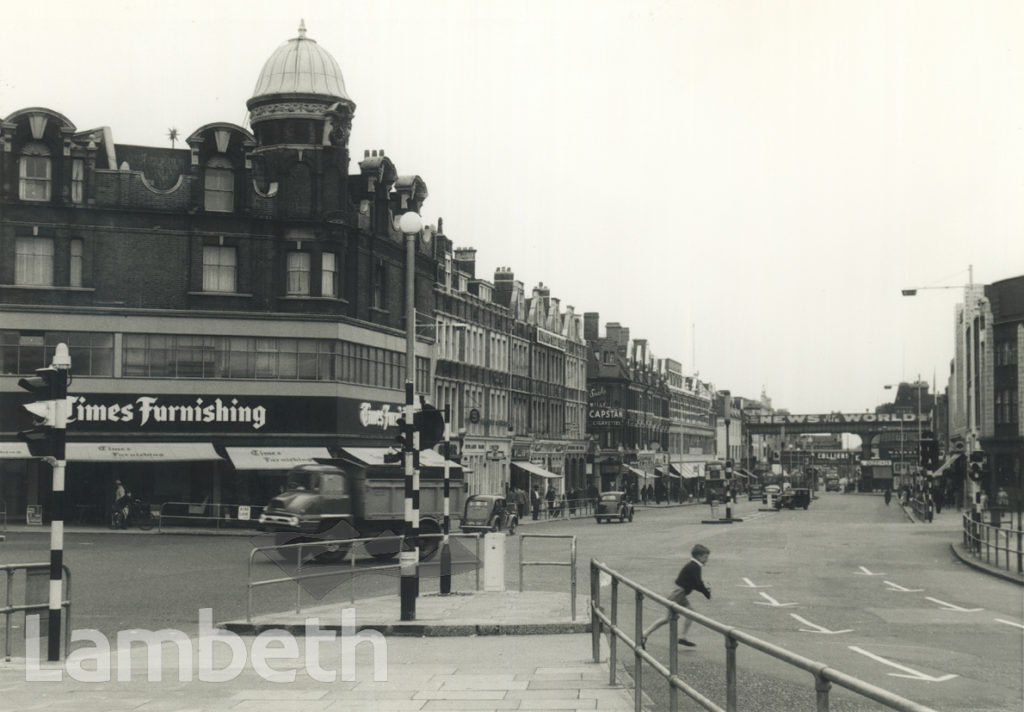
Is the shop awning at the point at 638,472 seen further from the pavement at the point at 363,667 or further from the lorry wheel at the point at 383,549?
the pavement at the point at 363,667

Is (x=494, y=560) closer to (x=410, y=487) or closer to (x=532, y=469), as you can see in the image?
(x=410, y=487)

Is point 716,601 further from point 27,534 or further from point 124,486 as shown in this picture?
point 124,486

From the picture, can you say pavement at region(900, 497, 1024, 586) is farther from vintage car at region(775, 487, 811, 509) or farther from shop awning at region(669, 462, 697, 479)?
shop awning at region(669, 462, 697, 479)

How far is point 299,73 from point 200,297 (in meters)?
10.6

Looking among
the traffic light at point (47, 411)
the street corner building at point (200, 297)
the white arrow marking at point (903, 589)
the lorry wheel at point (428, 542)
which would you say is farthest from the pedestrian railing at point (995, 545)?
the traffic light at point (47, 411)

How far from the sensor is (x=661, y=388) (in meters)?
125

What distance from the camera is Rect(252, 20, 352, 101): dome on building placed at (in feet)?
171

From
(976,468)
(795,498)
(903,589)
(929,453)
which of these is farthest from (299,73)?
(795,498)

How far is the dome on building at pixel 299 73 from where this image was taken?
52.0 meters

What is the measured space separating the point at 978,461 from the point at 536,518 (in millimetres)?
30581

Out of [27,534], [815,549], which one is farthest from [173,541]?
[815,549]

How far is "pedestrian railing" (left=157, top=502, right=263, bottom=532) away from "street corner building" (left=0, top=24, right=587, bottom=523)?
245 mm

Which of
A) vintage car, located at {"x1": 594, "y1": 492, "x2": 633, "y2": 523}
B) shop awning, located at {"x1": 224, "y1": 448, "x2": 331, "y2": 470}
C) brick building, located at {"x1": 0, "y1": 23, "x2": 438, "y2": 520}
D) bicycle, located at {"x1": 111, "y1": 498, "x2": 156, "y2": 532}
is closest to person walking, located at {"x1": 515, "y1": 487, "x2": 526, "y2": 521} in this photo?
vintage car, located at {"x1": 594, "y1": 492, "x2": 633, "y2": 523}

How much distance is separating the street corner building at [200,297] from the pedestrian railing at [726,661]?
31679 millimetres
